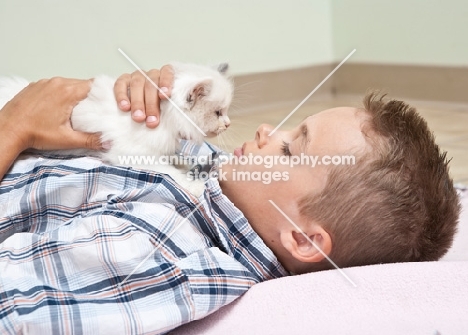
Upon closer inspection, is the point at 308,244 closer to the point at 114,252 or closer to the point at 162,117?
the point at 114,252

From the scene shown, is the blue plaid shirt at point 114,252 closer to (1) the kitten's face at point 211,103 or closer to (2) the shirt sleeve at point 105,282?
(2) the shirt sleeve at point 105,282

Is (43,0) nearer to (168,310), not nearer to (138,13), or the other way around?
(138,13)

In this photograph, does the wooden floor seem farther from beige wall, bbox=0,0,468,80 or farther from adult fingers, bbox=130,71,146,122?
adult fingers, bbox=130,71,146,122

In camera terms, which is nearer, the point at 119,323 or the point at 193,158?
the point at 119,323

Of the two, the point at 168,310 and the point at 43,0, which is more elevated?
the point at 43,0

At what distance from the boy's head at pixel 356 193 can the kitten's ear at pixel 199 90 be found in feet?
1.36

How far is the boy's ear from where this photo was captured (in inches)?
39.8

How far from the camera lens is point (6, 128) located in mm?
1257

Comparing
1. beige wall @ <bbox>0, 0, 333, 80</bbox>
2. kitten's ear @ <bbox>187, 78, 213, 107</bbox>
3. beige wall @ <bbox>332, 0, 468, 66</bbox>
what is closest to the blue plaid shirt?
kitten's ear @ <bbox>187, 78, 213, 107</bbox>

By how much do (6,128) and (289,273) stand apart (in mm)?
630

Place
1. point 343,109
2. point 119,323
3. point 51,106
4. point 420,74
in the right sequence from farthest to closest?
point 420,74, point 51,106, point 343,109, point 119,323

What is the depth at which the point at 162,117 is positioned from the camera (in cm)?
144

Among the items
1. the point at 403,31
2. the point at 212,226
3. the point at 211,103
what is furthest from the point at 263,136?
the point at 403,31

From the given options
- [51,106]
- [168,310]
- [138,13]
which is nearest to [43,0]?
[138,13]
